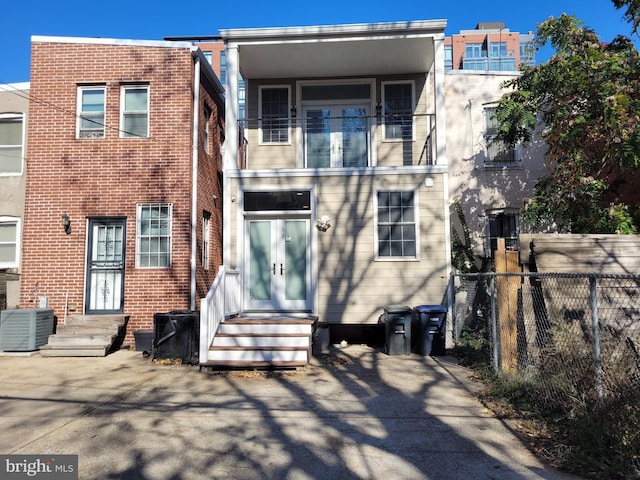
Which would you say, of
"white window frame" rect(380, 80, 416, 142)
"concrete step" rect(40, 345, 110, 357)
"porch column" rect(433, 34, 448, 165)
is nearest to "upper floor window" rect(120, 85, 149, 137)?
"concrete step" rect(40, 345, 110, 357)

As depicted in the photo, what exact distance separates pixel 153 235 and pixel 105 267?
122cm

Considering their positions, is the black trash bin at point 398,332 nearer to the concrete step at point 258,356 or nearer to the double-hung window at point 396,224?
the double-hung window at point 396,224

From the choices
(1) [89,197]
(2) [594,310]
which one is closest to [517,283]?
(2) [594,310]

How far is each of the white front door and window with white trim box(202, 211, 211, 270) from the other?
1532 millimetres

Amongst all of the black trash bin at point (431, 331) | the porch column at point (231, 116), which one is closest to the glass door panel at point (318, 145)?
the porch column at point (231, 116)

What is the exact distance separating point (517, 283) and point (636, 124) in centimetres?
425

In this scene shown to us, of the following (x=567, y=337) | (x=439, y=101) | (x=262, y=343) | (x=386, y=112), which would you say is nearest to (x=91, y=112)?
(x=262, y=343)

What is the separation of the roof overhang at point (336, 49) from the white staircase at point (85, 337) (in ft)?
20.8

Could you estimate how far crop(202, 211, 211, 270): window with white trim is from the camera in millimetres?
10633

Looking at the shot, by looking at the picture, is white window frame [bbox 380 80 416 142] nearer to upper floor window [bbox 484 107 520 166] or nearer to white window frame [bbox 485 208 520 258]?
upper floor window [bbox 484 107 520 166]

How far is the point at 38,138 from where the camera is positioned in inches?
383

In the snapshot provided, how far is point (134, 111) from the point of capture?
9.91 meters

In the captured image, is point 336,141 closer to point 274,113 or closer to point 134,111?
point 274,113

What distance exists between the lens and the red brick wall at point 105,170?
30.9ft
